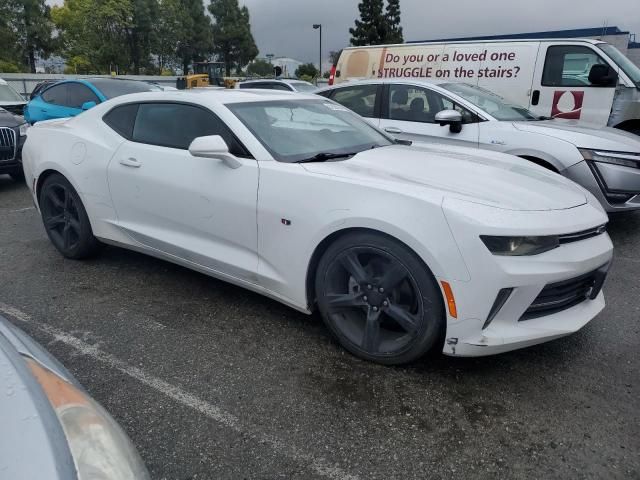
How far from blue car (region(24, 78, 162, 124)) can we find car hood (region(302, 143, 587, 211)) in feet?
21.4

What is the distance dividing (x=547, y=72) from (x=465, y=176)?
528 centimetres

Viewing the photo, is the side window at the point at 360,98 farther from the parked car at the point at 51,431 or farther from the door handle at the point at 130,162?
the parked car at the point at 51,431

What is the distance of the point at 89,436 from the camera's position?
123cm

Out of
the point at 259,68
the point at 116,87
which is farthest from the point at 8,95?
the point at 259,68

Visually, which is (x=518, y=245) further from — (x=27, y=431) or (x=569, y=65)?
(x=569, y=65)

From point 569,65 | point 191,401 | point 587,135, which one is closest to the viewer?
point 191,401

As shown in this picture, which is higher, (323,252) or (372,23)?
(372,23)

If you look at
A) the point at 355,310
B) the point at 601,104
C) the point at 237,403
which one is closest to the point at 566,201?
the point at 355,310

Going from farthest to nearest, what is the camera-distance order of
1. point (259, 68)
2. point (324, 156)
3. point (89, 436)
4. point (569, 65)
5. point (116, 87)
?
point (259, 68) < point (116, 87) < point (569, 65) < point (324, 156) < point (89, 436)

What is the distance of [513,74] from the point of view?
739cm

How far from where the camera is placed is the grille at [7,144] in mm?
7086

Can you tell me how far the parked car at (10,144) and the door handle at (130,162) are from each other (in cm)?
460

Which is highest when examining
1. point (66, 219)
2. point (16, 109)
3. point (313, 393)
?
point (16, 109)

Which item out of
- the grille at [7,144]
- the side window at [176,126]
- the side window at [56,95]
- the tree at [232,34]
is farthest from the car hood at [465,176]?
the tree at [232,34]
